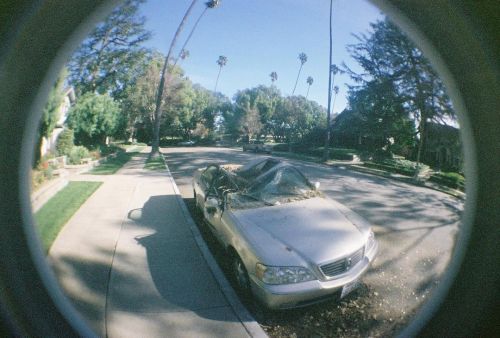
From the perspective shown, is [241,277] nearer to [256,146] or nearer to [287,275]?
[287,275]

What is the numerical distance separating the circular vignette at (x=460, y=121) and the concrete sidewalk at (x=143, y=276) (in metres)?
1.28

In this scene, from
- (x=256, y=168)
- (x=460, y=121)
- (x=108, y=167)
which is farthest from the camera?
(x=108, y=167)

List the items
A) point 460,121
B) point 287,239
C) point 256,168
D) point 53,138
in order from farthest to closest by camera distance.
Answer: point 256,168, point 287,239, point 53,138, point 460,121

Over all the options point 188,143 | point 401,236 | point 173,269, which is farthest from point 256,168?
point 188,143

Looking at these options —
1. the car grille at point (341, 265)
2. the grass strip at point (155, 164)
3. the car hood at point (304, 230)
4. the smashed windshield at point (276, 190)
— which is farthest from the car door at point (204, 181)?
the grass strip at point (155, 164)

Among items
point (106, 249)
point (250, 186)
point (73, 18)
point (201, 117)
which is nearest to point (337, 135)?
point (201, 117)

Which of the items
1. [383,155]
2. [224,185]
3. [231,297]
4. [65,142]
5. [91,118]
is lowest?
[231,297]

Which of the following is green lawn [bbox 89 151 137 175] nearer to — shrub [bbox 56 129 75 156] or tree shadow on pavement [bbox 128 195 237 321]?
tree shadow on pavement [bbox 128 195 237 321]

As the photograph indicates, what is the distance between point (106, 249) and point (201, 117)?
22.3 ft

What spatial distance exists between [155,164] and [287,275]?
369 inches

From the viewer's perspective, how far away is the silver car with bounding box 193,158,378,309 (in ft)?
8.17

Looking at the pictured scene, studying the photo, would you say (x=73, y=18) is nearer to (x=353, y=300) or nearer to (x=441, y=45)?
(x=441, y=45)

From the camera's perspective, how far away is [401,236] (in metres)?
4.46

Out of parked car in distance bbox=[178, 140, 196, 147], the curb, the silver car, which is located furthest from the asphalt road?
parked car in distance bbox=[178, 140, 196, 147]
